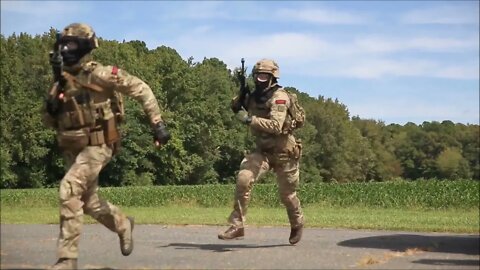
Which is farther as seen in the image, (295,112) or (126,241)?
(295,112)

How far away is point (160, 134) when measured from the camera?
22.3 feet

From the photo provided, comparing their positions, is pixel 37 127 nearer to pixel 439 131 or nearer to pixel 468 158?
pixel 468 158

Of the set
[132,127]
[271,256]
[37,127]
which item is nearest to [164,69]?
[132,127]

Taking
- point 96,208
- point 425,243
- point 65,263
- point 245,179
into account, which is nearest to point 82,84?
point 96,208

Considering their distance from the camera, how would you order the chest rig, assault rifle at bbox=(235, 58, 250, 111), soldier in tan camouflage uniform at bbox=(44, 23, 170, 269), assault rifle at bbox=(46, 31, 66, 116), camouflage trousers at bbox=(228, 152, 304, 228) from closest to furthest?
assault rifle at bbox=(46, 31, 66, 116) < soldier in tan camouflage uniform at bbox=(44, 23, 170, 269) < camouflage trousers at bbox=(228, 152, 304, 228) < the chest rig < assault rifle at bbox=(235, 58, 250, 111)

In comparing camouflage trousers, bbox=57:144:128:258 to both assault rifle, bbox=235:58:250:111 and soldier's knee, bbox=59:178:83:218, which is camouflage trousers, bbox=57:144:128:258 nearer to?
soldier's knee, bbox=59:178:83:218

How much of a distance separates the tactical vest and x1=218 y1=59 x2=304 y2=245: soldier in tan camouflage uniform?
241 centimetres

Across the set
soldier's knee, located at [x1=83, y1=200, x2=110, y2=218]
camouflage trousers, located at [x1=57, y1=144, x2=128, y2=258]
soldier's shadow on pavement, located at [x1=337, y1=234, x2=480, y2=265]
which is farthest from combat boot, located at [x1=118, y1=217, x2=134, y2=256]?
soldier's shadow on pavement, located at [x1=337, y1=234, x2=480, y2=265]

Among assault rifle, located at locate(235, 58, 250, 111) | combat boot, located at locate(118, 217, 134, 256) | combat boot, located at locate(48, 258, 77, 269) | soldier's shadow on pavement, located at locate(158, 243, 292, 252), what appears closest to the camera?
combat boot, located at locate(48, 258, 77, 269)

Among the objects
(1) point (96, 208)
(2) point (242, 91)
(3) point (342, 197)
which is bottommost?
(3) point (342, 197)

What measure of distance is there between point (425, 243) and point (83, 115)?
531cm

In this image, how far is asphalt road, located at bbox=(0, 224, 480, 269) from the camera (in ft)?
25.0

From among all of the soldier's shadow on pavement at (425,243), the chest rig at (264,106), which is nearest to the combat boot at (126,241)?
the chest rig at (264,106)

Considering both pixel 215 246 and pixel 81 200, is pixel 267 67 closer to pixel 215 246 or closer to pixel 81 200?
pixel 215 246
